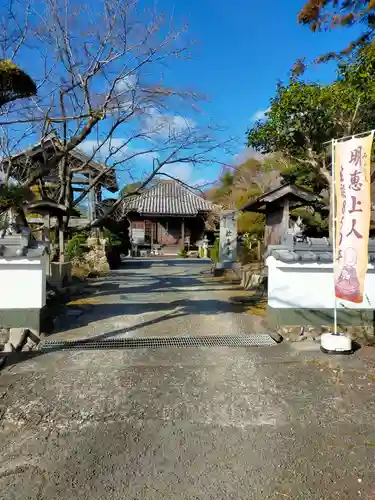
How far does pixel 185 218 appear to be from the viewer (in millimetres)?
29844

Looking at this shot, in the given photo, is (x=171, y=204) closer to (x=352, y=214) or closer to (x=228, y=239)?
(x=228, y=239)

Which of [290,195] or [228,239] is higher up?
[290,195]

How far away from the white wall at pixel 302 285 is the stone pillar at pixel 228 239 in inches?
340

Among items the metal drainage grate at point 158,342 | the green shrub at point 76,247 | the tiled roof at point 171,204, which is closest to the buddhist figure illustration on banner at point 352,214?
the metal drainage grate at point 158,342

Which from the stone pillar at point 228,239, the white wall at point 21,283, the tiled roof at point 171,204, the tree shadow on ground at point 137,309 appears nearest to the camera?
the white wall at point 21,283

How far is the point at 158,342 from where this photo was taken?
5672 millimetres

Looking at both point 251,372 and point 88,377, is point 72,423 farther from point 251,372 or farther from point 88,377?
point 251,372

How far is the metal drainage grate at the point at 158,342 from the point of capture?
5477 millimetres

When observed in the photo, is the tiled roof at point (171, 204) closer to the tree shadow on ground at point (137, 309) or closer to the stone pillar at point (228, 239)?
the stone pillar at point (228, 239)

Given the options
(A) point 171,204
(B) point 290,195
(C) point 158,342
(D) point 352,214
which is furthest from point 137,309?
(A) point 171,204

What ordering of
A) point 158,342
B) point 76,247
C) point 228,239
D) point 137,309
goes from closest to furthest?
point 158,342 → point 137,309 → point 76,247 → point 228,239

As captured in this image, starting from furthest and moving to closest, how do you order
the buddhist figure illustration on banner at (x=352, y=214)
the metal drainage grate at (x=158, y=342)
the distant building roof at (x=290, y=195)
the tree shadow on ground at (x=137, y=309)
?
the distant building roof at (x=290, y=195) → the tree shadow on ground at (x=137, y=309) → the metal drainage grate at (x=158, y=342) → the buddhist figure illustration on banner at (x=352, y=214)

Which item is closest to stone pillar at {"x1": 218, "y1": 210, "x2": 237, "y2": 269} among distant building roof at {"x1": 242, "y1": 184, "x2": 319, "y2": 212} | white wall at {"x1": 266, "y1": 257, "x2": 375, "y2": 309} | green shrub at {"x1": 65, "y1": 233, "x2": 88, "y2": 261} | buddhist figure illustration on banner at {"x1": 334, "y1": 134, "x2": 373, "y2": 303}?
distant building roof at {"x1": 242, "y1": 184, "x2": 319, "y2": 212}

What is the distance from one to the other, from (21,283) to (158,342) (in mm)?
2358
